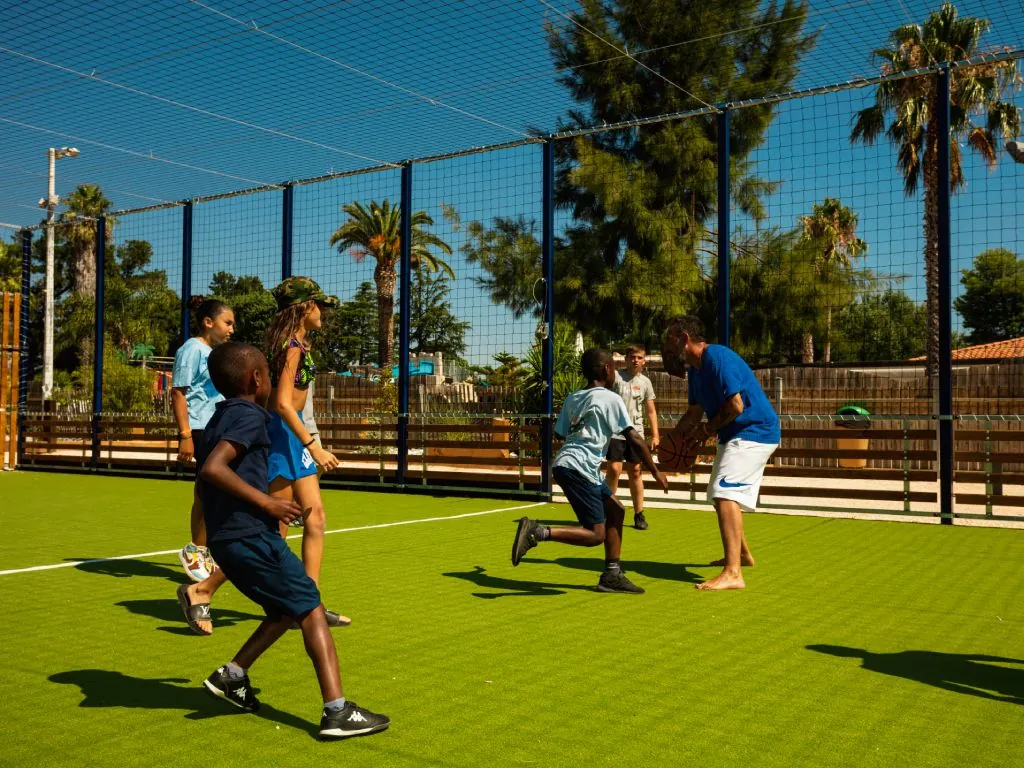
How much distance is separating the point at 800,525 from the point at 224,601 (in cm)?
643

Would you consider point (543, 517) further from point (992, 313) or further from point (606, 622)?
point (992, 313)

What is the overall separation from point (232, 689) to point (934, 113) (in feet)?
56.2

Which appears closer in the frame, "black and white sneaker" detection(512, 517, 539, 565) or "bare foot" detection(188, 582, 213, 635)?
"bare foot" detection(188, 582, 213, 635)

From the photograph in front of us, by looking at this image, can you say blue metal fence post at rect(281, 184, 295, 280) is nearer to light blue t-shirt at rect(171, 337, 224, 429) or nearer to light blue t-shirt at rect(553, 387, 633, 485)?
light blue t-shirt at rect(171, 337, 224, 429)

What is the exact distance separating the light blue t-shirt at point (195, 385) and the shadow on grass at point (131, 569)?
1.23 metres

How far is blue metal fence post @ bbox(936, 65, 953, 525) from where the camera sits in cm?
1026

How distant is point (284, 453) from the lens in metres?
5.39

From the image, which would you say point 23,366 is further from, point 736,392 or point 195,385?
point 736,392

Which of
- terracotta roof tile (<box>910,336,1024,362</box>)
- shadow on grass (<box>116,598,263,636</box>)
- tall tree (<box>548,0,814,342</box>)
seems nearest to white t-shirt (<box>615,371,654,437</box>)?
tall tree (<box>548,0,814,342</box>)

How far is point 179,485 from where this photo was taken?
15.8 m

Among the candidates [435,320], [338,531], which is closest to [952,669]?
[338,531]

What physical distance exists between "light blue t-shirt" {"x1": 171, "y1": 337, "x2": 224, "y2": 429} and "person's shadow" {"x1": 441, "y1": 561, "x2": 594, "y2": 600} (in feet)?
6.71

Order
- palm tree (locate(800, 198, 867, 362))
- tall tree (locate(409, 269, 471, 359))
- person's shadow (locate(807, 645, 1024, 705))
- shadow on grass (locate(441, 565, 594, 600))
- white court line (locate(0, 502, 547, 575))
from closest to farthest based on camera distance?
person's shadow (locate(807, 645, 1024, 705)), shadow on grass (locate(441, 565, 594, 600)), white court line (locate(0, 502, 547, 575)), palm tree (locate(800, 198, 867, 362)), tall tree (locate(409, 269, 471, 359))

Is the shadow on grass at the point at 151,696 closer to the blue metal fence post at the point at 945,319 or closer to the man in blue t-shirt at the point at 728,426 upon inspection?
the man in blue t-shirt at the point at 728,426
